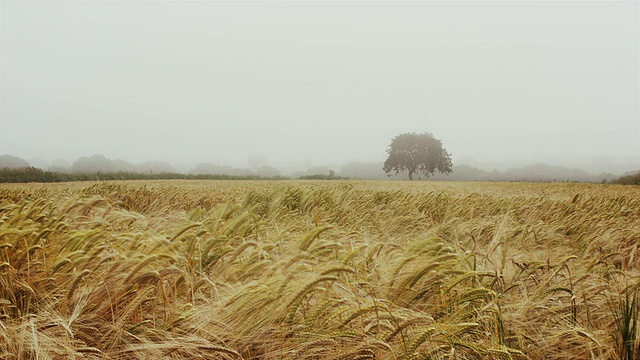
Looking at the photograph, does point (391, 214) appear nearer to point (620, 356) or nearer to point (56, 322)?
point (620, 356)

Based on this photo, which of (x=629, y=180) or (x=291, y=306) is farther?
(x=629, y=180)

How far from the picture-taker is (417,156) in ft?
179

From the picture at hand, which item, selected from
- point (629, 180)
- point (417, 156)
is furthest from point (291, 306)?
point (417, 156)

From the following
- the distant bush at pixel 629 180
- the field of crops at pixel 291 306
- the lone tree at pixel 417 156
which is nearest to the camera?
the field of crops at pixel 291 306

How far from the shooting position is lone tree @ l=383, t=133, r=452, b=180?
5447 cm

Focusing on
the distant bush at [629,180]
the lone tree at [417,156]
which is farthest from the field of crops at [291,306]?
the lone tree at [417,156]

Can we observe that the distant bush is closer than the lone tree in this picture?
Yes

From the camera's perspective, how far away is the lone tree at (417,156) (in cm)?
5447

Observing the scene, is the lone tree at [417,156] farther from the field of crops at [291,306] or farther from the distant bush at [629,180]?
the field of crops at [291,306]

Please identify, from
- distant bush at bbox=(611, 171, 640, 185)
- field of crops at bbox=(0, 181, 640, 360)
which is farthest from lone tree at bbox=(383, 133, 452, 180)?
field of crops at bbox=(0, 181, 640, 360)

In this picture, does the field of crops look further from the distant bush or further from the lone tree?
the lone tree

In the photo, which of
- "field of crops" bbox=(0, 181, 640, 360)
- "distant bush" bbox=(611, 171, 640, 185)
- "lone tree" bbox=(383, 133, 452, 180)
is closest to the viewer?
"field of crops" bbox=(0, 181, 640, 360)

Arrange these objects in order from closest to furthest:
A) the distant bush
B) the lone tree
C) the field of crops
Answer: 1. the field of crops
2. the distant bush
3. the lone tree

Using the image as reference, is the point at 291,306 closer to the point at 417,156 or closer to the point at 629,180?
the point at 629,180
